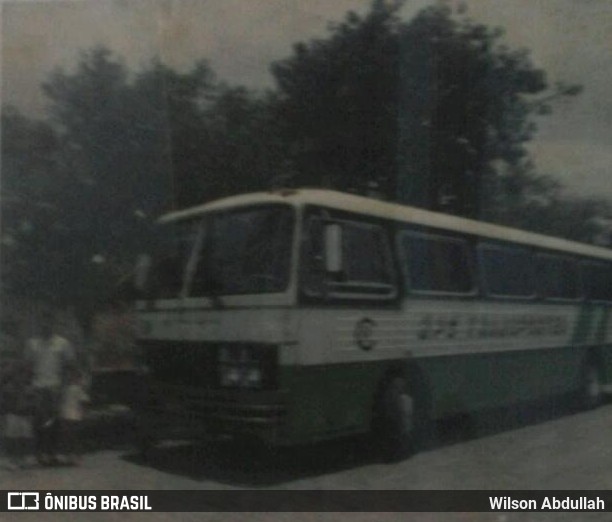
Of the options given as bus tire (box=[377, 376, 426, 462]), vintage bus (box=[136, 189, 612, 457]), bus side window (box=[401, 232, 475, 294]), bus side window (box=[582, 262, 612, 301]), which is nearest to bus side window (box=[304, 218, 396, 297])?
vintage bus (box=[136, 189, 612, 457])

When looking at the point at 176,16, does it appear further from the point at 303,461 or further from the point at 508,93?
the point at 303,461

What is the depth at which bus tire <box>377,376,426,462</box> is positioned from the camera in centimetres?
464

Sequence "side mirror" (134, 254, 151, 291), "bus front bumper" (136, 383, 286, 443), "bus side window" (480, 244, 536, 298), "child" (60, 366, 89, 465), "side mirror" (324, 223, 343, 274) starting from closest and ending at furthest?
"bus front bumper" (136, 383, 286, 443)
"side mirror" (324, 223, 343, 274)
"side mirror" (134, 254, 151, 291)
"child" (60, 366, 89, 465)
"bus side window" (480, 244, 536, 298)

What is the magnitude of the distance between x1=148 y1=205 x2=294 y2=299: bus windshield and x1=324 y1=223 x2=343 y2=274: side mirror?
6.3 inches

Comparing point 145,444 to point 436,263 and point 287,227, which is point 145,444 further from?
point 436,263

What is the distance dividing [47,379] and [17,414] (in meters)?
0.21

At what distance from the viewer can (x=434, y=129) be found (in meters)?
4.57

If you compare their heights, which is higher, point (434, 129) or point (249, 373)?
point (434, 129)

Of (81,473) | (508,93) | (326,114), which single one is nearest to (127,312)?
(81,473)

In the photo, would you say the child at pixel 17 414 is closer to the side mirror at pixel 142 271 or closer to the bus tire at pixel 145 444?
the bus tire at pixel 145 444

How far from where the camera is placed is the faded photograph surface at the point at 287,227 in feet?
14.6

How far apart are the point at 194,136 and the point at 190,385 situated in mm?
1087

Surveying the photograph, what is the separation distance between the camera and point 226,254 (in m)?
4.53

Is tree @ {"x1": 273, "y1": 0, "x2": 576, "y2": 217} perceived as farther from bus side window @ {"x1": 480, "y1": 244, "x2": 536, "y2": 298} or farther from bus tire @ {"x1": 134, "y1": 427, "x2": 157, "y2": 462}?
bus tire @ {"x1": 134, "y1": 427, "x2": 157, "y2": 462}
